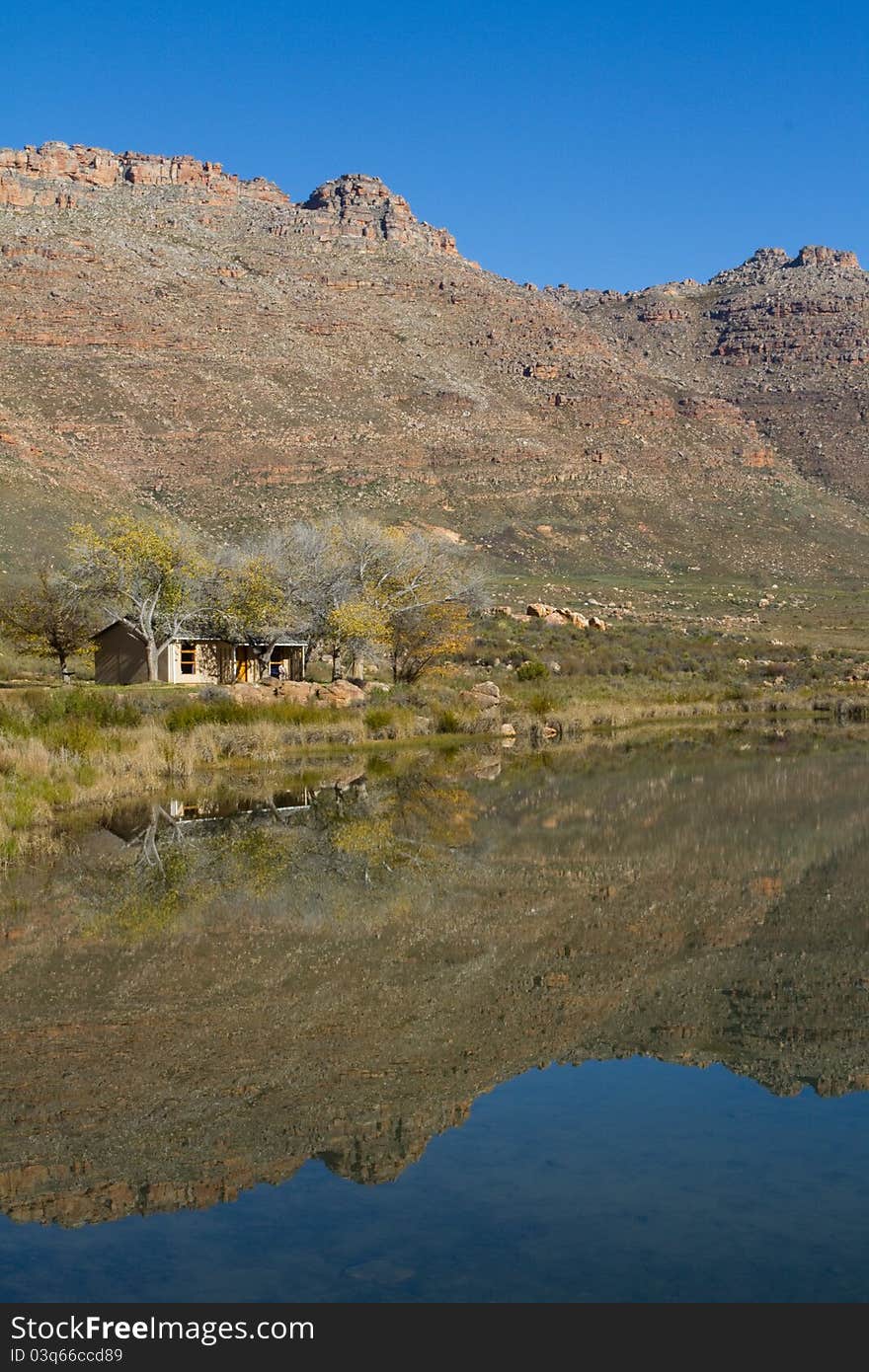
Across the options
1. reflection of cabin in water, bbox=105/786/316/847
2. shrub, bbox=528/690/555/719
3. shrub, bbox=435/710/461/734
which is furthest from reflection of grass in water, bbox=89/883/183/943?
shrub, bbox=528/690/555/719

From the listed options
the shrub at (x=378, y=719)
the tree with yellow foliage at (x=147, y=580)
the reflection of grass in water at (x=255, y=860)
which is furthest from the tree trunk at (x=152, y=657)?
the reflection of grass in water at (x=255, y=860)

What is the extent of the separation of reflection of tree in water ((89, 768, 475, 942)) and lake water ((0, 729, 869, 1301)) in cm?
10

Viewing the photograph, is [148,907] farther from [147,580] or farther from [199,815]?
[147,580]

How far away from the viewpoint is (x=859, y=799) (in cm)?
2378

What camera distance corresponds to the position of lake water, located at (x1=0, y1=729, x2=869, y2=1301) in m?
6.28

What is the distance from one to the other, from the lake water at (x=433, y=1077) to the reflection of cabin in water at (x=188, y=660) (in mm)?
22862

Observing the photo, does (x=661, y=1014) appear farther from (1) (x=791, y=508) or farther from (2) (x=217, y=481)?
(1) (x=791, y=508)

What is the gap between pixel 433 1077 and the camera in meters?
8.55

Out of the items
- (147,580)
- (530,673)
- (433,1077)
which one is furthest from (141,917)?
(530,673)

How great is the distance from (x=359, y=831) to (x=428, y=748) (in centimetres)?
1308

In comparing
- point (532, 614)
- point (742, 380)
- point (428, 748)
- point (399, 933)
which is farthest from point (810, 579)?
point (399, 933)

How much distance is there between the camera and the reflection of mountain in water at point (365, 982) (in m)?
7.64

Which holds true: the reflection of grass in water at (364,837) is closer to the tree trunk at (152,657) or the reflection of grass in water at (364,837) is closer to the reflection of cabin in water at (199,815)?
the reflection of cabin in water at (199,815)

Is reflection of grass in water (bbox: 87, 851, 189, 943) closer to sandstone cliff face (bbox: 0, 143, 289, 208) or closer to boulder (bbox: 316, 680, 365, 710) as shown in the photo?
Answer: boulder (bbox: 316, 680, 365, 710)
